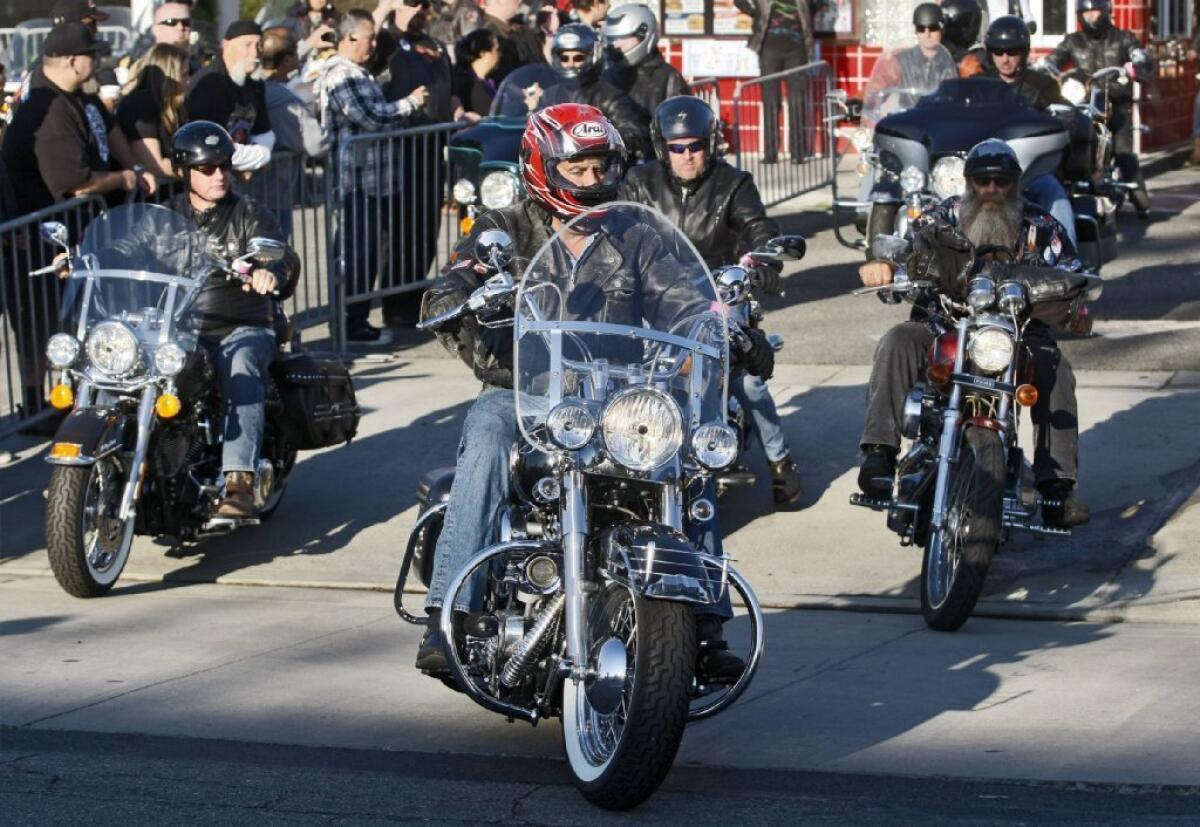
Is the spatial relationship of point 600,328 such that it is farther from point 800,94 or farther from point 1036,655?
point 800,94

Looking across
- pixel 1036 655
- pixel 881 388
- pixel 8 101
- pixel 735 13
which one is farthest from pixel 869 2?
pixel 1036 655

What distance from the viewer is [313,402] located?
8898 millimetres

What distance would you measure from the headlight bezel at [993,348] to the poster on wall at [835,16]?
14.6 metres

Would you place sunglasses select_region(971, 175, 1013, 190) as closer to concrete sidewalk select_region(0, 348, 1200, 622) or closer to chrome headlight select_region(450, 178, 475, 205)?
concrete sidewalk select_region(0, 348, 1200, 622)

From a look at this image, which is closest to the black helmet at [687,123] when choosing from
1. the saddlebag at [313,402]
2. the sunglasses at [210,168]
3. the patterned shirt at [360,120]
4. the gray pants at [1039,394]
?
the gray pants at [1039,394]

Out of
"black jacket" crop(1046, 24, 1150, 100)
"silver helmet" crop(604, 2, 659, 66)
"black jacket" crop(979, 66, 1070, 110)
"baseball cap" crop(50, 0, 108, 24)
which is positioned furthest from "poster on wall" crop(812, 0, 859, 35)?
"baseball cap" crop(50, 0, 108, 24)

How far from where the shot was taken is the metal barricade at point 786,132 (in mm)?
16922

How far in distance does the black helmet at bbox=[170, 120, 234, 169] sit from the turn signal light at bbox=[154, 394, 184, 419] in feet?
3.62

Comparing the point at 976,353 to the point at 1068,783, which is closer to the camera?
the point at 1068,783

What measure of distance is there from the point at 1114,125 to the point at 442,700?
12158mm

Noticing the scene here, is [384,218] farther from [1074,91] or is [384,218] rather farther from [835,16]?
[835,16]

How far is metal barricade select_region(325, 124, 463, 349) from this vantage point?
12.8m

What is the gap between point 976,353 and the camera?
25.0ft

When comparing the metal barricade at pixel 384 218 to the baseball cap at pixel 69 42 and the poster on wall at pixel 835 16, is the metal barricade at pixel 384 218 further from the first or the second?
the poster on wall at pixel 835 16
